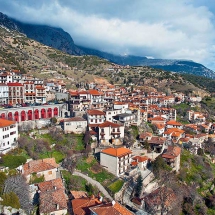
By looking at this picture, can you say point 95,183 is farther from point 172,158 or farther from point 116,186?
point 172,158

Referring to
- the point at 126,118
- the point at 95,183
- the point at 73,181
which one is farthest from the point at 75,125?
the point at 73,181

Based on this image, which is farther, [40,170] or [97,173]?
[97,173]

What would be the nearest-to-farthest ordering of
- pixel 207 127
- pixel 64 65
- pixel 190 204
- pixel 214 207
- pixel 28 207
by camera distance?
pixel 28 207
pixel 190 204
pixel 214 207
pixel 207 127
pixel 64 65

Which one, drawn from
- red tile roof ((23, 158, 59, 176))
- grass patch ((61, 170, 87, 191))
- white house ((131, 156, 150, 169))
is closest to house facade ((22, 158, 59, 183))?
red tile roof ((23, 158, 59, 176))

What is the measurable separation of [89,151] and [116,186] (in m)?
9.00

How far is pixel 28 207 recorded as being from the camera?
24219 mm

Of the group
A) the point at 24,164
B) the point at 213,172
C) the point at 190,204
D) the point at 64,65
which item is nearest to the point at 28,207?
the point at 24,164

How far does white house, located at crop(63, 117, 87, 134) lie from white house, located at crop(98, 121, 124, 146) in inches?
159

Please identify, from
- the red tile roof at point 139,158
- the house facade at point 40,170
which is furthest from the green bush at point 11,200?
the red tile roof at point 139,158

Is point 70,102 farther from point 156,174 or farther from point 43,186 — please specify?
point 43,186

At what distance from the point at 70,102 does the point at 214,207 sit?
37.1 metres

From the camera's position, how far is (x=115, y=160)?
37562mm

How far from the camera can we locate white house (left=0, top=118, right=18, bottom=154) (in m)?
35.7

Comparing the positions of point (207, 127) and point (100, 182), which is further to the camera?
point (207, 127)
